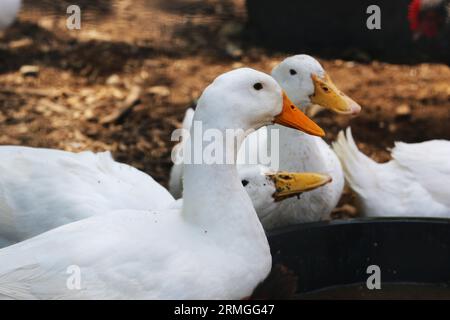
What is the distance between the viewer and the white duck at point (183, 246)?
2.34m

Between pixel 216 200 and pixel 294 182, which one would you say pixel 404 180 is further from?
pixel 216 200

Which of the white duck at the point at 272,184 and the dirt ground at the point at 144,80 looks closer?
the white duck at the point at 272,184

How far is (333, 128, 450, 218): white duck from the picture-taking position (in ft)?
11.8

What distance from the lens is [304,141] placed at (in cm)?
349

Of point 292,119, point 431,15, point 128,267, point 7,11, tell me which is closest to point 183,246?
point 128,267

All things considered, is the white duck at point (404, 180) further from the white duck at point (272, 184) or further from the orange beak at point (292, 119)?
the orange beak at point (292, 119)

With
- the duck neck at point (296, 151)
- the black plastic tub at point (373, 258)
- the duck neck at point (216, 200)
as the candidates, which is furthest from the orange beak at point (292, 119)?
the duck neck at point (296, 151)

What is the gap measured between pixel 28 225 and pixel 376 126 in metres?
2.57

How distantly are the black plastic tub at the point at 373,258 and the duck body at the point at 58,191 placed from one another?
0.64 metres

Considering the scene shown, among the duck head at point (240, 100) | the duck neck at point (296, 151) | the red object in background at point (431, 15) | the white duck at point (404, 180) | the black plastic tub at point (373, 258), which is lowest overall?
the black plastic tub at point (373, 258)

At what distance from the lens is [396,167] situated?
12.3 ft
